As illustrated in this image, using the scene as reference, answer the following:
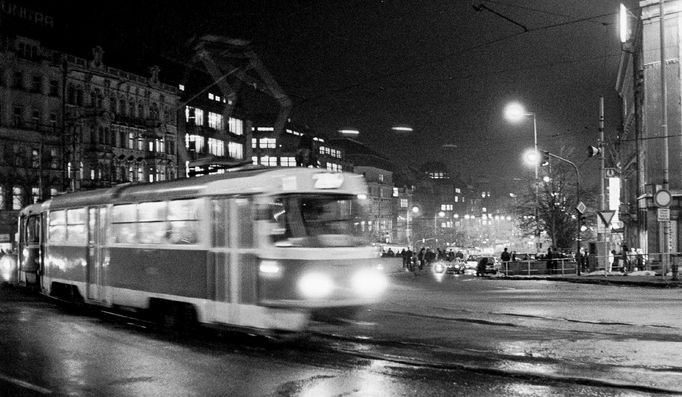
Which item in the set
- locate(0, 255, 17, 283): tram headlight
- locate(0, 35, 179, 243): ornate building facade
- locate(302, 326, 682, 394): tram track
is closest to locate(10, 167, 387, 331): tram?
locate(302, 326, 682, 394): tram track

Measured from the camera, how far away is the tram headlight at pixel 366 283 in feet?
47.1

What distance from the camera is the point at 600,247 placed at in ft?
139

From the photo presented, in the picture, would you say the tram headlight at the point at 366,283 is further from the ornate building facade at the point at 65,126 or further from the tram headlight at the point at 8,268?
the ornate building facade at the point at 65,126

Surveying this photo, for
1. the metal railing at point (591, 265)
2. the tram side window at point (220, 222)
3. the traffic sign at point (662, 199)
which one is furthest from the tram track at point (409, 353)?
the metal railing at point (591, 265)

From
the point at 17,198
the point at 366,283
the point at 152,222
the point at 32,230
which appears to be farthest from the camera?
the point at 17,198

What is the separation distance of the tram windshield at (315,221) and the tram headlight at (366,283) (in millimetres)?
564

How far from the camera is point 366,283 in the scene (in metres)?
14.5

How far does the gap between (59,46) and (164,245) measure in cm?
5518

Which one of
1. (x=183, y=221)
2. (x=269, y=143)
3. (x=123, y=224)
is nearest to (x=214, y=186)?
(x=183, y=221)

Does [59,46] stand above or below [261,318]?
above

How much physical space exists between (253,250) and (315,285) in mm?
1260

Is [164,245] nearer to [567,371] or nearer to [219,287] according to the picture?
[219,287]

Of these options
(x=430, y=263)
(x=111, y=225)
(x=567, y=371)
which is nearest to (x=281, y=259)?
(x=567, y=371)

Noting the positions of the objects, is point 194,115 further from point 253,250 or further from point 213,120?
point 253,250
